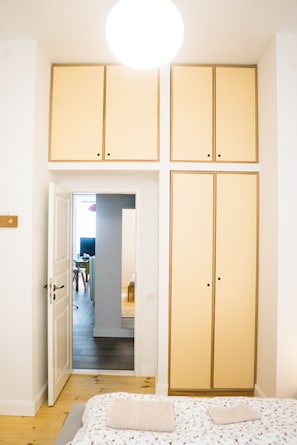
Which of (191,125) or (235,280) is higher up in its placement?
(191,125)

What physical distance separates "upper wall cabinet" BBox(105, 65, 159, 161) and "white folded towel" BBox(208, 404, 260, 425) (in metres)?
2.08

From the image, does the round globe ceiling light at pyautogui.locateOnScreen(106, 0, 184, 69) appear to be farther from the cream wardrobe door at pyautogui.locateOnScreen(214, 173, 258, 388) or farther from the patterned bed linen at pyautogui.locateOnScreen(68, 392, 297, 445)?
the patterned bed linen at pyautogui.locateOnScreen(68, 392, 297, 445)

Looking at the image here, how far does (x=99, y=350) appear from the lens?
392 cm

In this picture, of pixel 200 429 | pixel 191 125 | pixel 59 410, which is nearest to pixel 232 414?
pixel 200 429

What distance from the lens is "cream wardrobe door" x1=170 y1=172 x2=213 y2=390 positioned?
2.80 m

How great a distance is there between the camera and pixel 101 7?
7.18 ft

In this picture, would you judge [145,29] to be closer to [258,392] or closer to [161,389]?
[161,389]

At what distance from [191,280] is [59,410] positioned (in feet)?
5.44

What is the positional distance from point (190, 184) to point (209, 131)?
55cm

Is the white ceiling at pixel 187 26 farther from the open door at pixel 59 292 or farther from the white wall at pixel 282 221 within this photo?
the open door at pixel 59 292

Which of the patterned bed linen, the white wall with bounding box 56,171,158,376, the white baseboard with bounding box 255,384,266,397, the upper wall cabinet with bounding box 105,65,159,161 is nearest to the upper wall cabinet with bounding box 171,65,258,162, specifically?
the upper wall cabinet with bounding box 105,65,159,161

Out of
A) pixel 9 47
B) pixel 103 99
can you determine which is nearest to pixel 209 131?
pixel 103 99

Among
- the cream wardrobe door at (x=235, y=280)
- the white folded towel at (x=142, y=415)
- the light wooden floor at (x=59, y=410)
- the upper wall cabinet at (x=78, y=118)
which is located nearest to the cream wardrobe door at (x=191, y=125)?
the cream wardrobe door at (x=235, y=280)

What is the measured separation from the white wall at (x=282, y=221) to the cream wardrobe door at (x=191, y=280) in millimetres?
551
